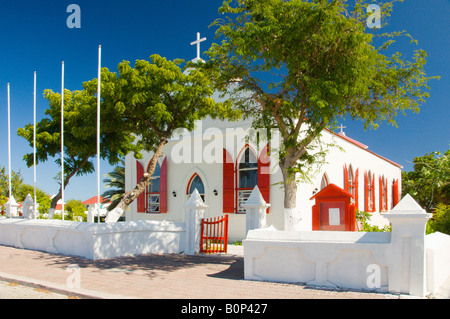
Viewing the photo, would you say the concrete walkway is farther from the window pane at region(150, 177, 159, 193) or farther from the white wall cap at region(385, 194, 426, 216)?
the window pane at region(150, 177, 159, 193)

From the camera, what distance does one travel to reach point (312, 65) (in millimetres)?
8961

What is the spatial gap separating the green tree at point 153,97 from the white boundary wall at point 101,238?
1.63m

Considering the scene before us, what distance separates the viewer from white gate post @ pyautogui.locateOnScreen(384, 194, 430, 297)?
608 cm

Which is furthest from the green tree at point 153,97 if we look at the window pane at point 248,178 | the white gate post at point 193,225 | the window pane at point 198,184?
the window pane at point 198,184

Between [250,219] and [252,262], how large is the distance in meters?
2.69

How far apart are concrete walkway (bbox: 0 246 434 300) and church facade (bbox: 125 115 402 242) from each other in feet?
15.4

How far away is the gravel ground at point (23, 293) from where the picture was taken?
632cm

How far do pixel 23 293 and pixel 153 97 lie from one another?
26.8 ft

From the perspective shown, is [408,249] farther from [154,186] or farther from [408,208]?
[154,186]

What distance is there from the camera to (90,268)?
28.9 feet

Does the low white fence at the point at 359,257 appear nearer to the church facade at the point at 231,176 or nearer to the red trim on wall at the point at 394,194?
the church facade at the point at 231,176

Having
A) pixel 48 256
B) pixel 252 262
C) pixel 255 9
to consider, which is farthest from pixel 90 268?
pixel 255 9

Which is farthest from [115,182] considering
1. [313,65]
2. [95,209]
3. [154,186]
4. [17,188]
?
[313,65]
